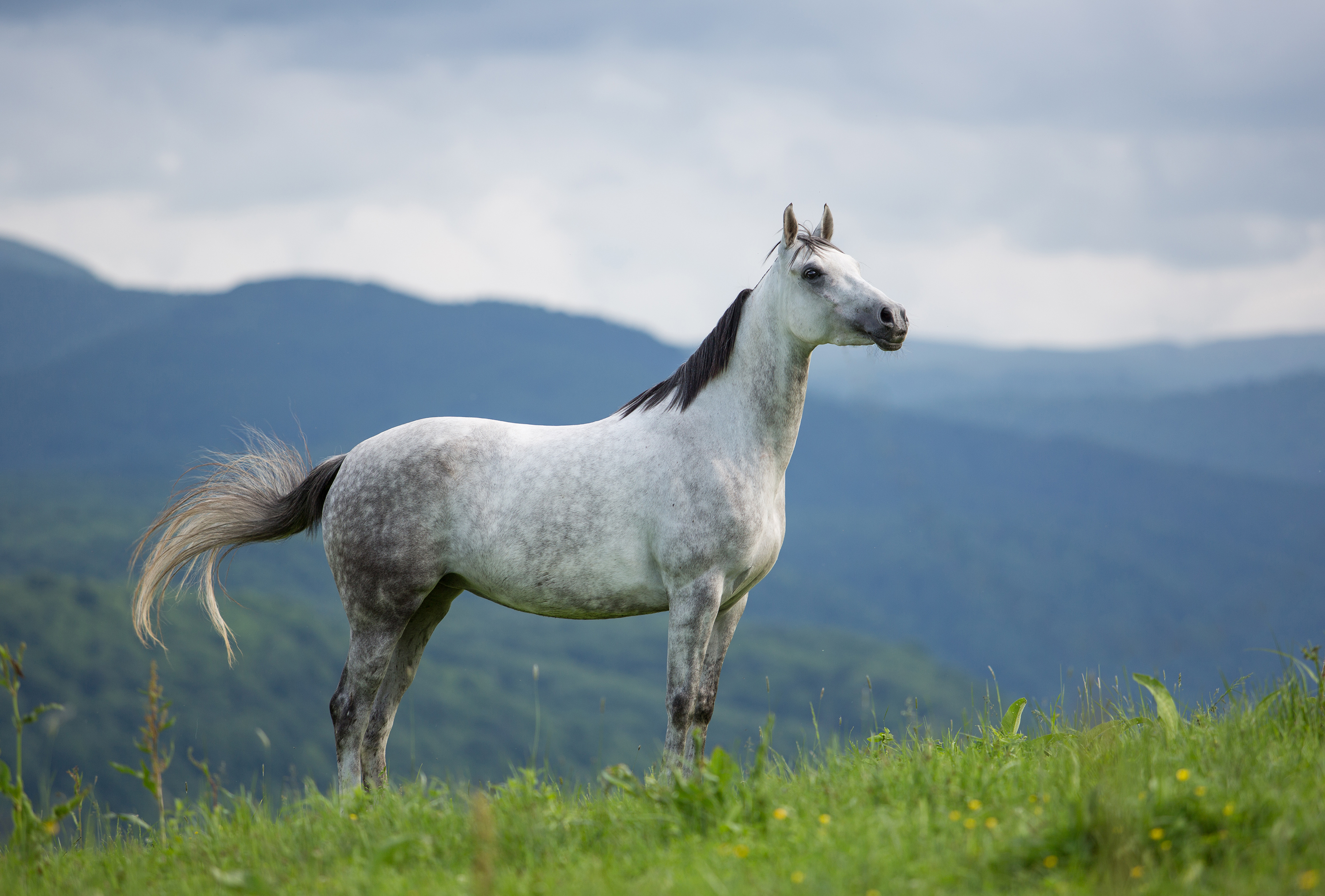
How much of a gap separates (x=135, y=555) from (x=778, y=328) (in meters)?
4.41

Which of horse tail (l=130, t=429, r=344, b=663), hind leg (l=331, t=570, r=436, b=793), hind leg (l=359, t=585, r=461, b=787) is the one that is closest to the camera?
hind leg (l=331, t=570, r=436, b=793)

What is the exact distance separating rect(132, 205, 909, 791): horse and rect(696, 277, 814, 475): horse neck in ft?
0.03

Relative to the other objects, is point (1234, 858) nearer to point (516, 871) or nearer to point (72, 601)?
point (516, 871)

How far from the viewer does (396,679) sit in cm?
650

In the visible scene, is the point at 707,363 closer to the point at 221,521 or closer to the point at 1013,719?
the point at 1013,719

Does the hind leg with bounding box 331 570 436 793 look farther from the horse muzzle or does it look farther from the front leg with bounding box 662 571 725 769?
the horse muzzle

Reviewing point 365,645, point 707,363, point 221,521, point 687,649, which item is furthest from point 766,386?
point 221,521

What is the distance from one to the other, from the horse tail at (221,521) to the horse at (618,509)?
3cm

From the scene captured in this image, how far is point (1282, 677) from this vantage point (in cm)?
508

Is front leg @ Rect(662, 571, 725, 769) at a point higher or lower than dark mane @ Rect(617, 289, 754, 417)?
lower

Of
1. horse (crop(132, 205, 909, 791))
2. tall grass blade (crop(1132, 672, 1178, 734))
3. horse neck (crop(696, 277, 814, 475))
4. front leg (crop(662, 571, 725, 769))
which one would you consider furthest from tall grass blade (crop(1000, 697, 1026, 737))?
horse neck (crop(696, 277, 814, 475))

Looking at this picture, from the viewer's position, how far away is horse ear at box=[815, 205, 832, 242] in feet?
20.4

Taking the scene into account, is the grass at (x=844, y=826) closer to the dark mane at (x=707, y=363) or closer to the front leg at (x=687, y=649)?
the front leg at (x=687, y=649)

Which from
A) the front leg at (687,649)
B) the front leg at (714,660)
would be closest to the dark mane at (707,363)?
the front leg at (687,649)
